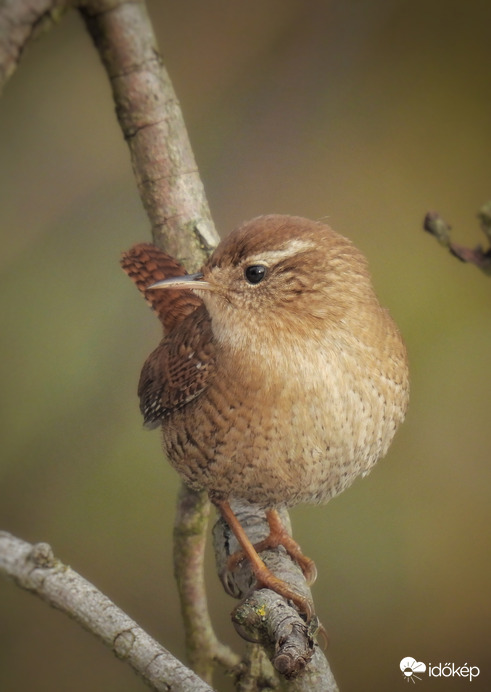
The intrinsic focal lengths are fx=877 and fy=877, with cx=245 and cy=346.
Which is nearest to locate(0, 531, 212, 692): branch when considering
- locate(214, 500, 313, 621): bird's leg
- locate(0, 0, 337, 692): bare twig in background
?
locate(0, 0, 337, 692): bare twig in background

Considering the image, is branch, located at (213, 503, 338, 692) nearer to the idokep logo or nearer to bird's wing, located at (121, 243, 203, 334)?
the idokep logo

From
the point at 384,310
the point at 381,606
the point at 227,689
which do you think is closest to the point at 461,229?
the point at 384,310

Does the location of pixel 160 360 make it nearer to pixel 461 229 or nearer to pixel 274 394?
pixel 274 394

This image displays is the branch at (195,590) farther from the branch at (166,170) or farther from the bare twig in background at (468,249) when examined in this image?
the bare twig in background at (468,249)

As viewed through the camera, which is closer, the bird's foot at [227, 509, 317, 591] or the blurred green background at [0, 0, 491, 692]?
the bird's foot at [227, 509, 317, 591]

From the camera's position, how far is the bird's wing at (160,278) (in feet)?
7.74

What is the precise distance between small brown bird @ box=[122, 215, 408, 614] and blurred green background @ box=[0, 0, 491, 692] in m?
0.87

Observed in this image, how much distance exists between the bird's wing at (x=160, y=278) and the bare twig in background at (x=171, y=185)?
0.14 metres

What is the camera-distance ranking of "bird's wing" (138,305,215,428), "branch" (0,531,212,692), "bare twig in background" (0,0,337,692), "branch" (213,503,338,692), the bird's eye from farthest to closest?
"bird's wing" (138,305,215,428)
the bird's eye
"bare twig in background" (0,0,337,692)
"branch" (0,531,212,692)
"branch" (213,503,338,692)

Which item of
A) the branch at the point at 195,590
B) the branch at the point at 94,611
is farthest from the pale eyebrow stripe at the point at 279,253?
the branch at the point at 195,590

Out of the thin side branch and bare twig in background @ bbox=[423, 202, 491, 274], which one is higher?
the thin side branch

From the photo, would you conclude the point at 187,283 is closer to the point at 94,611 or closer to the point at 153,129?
the point at 153,129

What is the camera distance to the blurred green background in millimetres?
2760

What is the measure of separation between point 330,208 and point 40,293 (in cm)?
99
